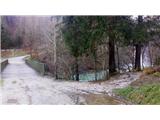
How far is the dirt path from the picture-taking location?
16.8ft

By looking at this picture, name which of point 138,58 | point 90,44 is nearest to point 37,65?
point 90,44

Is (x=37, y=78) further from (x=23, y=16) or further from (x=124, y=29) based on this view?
(x=124, y=29)

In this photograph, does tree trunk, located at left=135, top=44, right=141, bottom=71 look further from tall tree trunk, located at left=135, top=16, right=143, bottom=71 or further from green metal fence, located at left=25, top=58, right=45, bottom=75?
green metal fence, located at left=25, top=58, right=45, bottom=75

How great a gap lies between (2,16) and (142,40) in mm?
1209

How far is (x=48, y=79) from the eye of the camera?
16.9 ft

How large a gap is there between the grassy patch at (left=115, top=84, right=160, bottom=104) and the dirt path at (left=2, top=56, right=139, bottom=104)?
82mm

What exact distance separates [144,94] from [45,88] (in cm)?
84

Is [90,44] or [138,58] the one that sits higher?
[90,44]

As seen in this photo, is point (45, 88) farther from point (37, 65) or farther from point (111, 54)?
point (111, 54)

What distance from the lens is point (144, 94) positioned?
16.6 feet

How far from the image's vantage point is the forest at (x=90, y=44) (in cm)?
509

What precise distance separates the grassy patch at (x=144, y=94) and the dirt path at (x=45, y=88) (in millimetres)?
82
